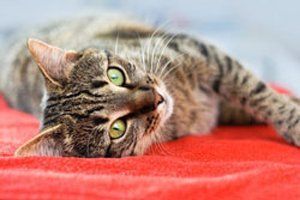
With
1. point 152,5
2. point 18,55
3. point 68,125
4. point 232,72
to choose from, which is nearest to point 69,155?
point 68,125

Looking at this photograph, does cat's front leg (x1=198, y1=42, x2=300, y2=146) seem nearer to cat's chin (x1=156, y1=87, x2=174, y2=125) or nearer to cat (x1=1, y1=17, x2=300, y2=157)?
cat (x1=1, y1=17, x2=300, y2=157)

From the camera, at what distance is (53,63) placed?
1.29 m

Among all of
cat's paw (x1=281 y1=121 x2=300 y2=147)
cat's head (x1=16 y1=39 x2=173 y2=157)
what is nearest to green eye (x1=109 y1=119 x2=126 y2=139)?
cat's head (x1=16 y1=39 x2=173 y2=157)

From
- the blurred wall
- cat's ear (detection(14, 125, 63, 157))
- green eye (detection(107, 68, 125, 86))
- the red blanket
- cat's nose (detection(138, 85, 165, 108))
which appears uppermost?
the blurred wall

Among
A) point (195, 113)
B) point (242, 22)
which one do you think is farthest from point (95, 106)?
point (242, 22)

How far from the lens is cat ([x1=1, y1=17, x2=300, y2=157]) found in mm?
1209

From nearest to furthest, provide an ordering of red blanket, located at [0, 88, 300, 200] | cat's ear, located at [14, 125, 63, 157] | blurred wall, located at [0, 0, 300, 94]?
red blanket, located at [0, 88, 300, 200] < cat's ear, located at [14, 125, 63, 157] < blurred wall, located at [0, 0, 300, 94]

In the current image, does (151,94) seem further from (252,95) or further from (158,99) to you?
(252,95)

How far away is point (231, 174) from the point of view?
98 centimetres

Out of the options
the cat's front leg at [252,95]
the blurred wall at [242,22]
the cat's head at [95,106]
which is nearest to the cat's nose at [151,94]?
the cat's head at [95,106]

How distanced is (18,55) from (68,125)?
1.16 metres

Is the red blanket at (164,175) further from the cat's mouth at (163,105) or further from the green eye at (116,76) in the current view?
the green eye at (116,76)

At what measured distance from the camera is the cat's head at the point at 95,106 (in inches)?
47.4

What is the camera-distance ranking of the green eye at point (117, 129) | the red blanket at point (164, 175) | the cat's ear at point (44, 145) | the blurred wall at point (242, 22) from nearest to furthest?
the red blanket at point (164, 175)
the cat's ear at point (44, 145)
the green eye at point (117, 129)
the blurred wall at point (242, 22)
